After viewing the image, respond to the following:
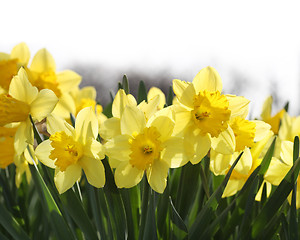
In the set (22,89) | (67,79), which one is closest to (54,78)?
(67,79)

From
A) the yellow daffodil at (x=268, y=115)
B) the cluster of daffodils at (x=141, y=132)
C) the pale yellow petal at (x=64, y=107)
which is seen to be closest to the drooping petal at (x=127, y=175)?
the cluster of daffodils at (x=141, y=132)

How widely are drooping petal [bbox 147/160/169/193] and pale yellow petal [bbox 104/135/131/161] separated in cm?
5

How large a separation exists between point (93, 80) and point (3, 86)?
6423 mm

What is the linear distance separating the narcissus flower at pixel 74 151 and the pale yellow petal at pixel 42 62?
0.48 meters

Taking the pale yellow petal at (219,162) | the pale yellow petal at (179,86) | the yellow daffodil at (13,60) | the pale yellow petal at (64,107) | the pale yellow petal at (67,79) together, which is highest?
the pale yellow petal at (179,86)

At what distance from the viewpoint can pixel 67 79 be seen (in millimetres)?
1179

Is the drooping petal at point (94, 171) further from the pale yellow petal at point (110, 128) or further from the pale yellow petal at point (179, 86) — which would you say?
the pale yellow petal at point (179, 86)

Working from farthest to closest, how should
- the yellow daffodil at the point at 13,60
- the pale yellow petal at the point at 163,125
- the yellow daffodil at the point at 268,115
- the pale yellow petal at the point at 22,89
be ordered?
the yellow daffodil at the point at 268,115, the yellow daffodil at the point at 13,60, the pale yellow petal at the point at 22,89, the pale yellow petal at the point at 163,125

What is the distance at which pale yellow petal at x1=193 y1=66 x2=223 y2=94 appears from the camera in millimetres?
749

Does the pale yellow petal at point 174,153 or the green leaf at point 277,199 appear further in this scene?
the green leaf at point 277,199

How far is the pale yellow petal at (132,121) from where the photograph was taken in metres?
0.68

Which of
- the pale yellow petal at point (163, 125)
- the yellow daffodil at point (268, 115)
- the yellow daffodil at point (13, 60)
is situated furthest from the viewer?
the yellow daffodil at point (268, 115)

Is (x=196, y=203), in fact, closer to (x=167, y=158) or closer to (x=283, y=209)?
(x=283, y=209)

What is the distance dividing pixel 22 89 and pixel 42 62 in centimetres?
41
